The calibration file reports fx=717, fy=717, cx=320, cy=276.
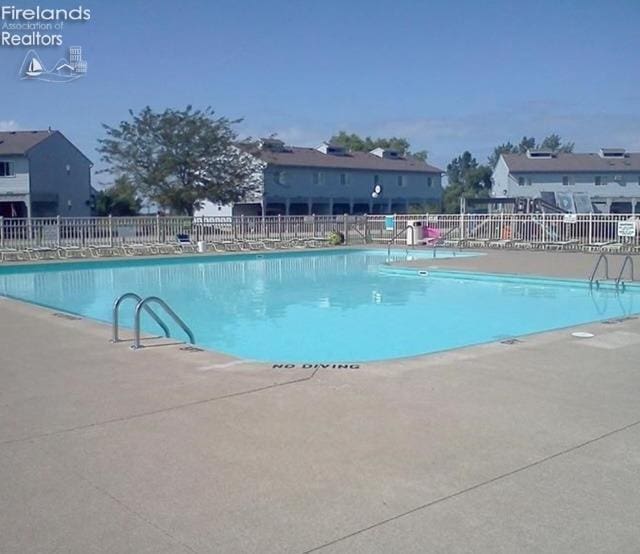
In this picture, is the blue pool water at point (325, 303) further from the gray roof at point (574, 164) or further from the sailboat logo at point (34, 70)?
the gray roof at point (574, 164)

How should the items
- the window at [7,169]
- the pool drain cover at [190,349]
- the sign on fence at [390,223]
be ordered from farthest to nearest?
the window at [7,169], the sign on fence at [390,223], the pool drain cover at [190,349]

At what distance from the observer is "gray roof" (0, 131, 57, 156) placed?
44884 millimetres

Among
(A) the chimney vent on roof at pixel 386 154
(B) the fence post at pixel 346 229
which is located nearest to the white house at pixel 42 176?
(B) the fence post at pixel 346 229

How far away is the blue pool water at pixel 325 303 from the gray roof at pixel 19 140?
23970mm

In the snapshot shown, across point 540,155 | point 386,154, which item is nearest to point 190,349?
point 386,154

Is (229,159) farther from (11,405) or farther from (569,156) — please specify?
(11,405)

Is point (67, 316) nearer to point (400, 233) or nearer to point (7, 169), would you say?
point (400, 233)

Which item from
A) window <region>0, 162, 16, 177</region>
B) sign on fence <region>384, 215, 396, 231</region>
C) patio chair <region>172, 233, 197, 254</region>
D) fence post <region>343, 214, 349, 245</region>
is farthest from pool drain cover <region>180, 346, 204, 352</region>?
window <region>0, 162, 16, 177</region>

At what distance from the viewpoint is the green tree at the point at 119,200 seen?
156 feet

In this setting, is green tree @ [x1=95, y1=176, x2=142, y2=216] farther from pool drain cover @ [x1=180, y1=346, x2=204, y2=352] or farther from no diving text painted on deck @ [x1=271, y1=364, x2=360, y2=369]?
no diving text painted on deck @ [x1=271, y1=364, x2=360, y2=369]

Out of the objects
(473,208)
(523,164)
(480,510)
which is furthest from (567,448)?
(523,164)

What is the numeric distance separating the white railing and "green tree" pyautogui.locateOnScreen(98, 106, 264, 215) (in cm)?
1515

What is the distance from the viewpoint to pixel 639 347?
8.74 meters

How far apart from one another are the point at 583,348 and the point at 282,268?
1679cm
